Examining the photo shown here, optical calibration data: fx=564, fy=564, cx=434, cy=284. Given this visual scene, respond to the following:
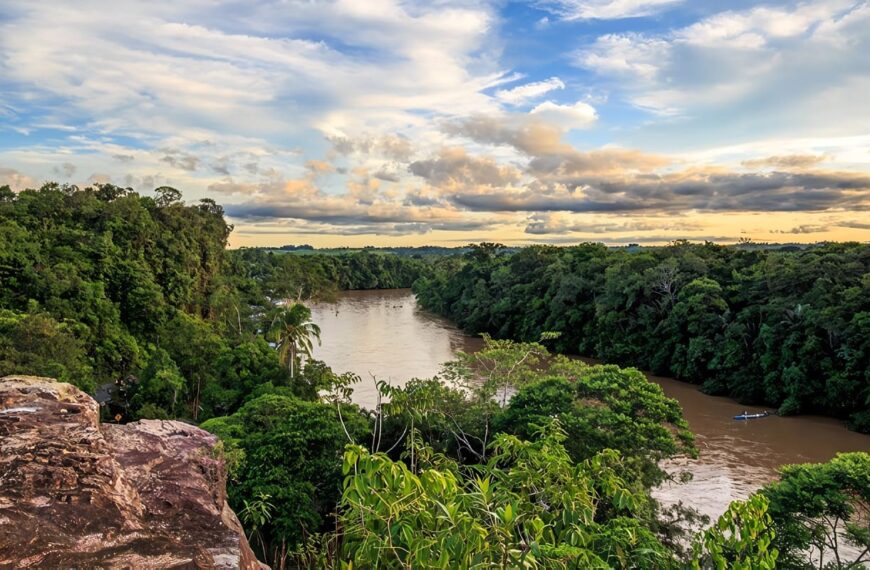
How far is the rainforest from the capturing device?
3498mm

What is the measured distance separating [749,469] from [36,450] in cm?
1879

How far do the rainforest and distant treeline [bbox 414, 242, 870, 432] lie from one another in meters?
0.11

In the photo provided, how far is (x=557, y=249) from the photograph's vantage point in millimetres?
47125

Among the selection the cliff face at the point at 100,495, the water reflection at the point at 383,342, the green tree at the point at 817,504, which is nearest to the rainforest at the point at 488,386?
the green tree at the point at 817,504

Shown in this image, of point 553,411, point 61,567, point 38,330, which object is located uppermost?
point 61,567

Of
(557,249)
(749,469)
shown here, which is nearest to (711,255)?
(557,249)

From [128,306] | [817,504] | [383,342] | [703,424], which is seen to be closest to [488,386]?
[817,504]

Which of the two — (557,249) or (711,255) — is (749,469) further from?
(557,249)

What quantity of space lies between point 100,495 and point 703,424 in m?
22.7

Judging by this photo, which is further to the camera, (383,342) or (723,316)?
(383,342)

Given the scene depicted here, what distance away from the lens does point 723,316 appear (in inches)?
1097

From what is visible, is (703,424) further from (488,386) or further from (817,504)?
(817,504)

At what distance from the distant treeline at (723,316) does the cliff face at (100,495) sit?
79.7ft

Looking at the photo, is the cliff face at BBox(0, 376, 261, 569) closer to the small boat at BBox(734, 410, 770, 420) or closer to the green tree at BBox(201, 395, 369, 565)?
the green tree at BBox(201, 395, 369, 565)
